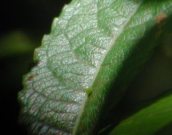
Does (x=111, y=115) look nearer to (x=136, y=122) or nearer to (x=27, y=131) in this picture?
(x=136, y=122)

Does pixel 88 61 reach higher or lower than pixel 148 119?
higher

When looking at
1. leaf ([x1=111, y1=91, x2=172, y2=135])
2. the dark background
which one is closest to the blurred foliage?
the dark background

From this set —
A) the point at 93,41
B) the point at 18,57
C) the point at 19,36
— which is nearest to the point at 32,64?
the point at 93,41

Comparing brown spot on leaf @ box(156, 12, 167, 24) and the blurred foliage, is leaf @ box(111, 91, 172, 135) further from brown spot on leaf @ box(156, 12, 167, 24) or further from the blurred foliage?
the blurred foliage

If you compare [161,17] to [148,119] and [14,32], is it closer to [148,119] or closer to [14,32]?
[148,119]

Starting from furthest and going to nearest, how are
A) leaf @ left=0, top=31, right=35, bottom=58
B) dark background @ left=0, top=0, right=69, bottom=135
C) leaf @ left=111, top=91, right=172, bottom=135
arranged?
leaf @ left=0, top=31, right=35, bottom=58 < dark background @ left=0, top=0, right=69, bottom=135 < leaf @ left=111, top=91, right=172, bottom=135

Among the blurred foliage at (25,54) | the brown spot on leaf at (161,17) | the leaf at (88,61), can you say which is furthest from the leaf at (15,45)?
the brown spot on leaf at (161,17)

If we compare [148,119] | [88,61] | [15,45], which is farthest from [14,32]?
[148,119]

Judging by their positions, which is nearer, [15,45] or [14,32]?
[15,45]
